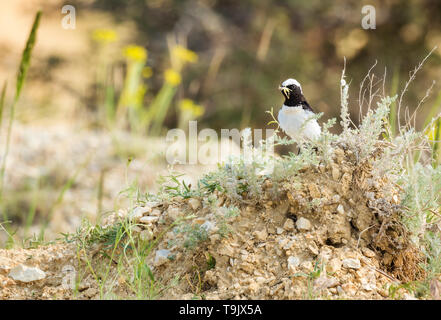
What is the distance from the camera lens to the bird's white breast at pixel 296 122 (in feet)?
7.76

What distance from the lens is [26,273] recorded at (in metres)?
2.15

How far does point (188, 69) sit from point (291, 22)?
149 centimetres

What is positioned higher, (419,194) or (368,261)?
(419,194)

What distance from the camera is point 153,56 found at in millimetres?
7559

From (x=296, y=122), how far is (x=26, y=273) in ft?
4.20

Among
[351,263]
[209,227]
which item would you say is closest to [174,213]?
[209,227]

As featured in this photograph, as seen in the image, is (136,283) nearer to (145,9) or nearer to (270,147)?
(270,147)

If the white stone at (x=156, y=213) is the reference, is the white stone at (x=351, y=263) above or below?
below

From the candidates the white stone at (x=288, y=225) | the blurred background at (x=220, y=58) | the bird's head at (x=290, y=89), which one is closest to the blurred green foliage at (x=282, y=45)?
the blurred background at (x=220, y=58)

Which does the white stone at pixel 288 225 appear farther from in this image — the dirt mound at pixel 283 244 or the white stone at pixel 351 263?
the white stone at pixel 351 263

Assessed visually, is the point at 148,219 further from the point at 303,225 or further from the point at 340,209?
the point at 340,209

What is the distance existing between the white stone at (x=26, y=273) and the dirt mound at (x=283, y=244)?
2cm
